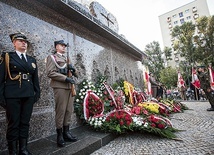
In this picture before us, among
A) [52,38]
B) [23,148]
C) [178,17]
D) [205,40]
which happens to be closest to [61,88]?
[23,148]

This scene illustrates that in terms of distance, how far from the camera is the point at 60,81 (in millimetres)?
2822

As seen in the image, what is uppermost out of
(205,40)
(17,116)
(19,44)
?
(205,40)

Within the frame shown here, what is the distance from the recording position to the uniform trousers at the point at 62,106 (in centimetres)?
268

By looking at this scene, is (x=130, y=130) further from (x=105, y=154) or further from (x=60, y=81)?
(x=60, y=81)

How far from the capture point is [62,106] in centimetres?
274

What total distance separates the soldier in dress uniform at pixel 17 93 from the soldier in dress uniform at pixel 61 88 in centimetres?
42

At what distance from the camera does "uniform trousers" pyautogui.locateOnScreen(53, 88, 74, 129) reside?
8.80ft

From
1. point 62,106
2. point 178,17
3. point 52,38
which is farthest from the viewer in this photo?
point 178,17

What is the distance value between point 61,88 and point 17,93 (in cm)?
78

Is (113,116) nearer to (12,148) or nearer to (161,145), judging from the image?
(161,145)

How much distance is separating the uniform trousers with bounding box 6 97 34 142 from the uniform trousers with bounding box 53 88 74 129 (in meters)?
0.51

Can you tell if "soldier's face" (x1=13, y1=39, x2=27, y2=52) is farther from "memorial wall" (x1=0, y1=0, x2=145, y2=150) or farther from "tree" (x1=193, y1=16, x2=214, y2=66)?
"tree" (x1=193, y1=16, x2=214, y2=66)

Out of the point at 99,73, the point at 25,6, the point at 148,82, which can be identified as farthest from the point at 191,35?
the point at 25,6

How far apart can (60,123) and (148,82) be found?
19.8 ft
